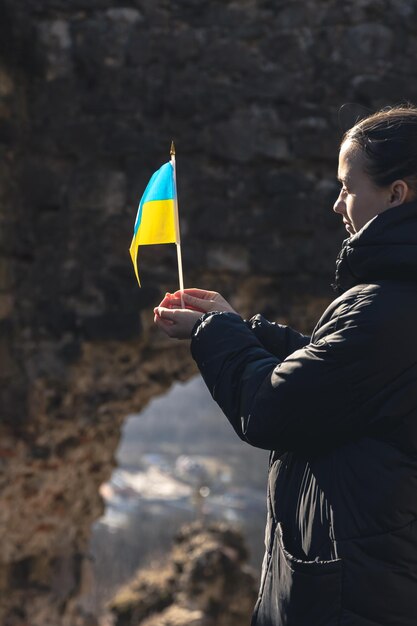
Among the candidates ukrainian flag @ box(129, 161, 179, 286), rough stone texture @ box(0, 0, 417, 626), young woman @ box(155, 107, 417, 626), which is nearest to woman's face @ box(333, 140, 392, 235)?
young woman @ box(155, 107, 417, 626)

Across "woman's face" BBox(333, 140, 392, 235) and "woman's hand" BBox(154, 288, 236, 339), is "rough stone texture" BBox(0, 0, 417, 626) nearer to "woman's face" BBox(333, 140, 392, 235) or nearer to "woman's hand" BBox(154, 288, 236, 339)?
"woman's hand" BBox(154, 288, 236, 339)

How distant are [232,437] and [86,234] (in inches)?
708

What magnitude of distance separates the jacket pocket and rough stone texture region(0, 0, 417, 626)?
9.65 feet

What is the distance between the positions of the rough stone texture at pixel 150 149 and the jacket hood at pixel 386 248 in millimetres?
2947

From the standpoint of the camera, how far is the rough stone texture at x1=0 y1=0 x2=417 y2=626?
459 cm

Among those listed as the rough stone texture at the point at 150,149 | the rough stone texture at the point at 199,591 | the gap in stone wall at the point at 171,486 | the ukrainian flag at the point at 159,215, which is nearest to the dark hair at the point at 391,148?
the ukrainian flag at the point at 159,215

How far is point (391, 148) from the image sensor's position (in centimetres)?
167

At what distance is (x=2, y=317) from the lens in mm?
4602

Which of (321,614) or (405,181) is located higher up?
(405,181)

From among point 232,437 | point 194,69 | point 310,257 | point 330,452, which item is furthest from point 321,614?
point 232,437

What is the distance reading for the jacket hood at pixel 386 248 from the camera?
162 cm

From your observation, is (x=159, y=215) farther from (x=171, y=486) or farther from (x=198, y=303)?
(x=171, y=486)

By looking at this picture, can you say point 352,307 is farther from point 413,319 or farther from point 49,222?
point 49,222

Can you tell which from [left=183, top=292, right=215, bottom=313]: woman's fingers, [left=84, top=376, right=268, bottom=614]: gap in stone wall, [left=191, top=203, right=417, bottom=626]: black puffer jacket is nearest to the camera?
[left=191, top=203, right=417, bottom=626]: black puffer jacket
